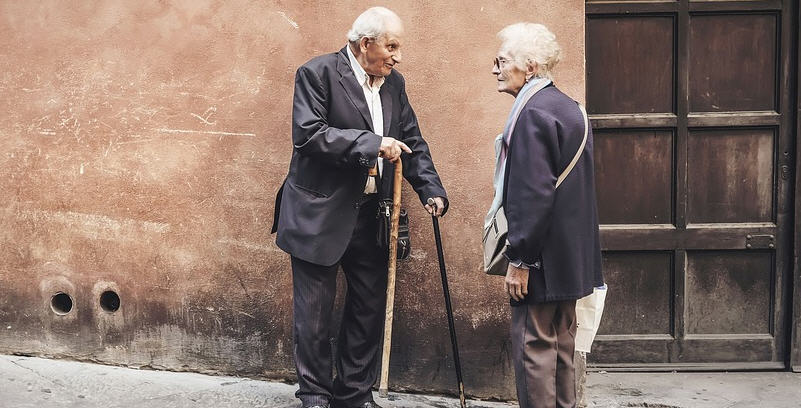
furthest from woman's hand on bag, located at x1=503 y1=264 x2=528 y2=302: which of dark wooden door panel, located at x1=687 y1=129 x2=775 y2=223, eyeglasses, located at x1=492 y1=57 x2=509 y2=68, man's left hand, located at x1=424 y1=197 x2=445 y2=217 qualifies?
dark wooden door panel, located at x1=687 y1=129 x2=775 y2=223

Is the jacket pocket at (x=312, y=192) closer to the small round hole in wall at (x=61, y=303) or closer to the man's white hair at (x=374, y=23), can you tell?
the man's white hair at (x=374, y=23)

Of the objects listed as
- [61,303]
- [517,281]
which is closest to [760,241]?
[517,281]

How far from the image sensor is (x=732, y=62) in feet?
16.2

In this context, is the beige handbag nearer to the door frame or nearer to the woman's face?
the woman's face

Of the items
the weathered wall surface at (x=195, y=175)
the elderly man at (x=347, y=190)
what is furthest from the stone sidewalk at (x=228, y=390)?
the elderly man at (x=347, y=190)

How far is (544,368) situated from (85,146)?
8.35 feet

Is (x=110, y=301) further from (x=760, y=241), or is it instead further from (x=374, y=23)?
(x=760, y=241)

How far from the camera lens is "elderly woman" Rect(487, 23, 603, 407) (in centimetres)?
352

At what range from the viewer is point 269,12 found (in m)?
4.62

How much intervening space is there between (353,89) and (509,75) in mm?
774

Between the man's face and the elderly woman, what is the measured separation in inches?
21.3

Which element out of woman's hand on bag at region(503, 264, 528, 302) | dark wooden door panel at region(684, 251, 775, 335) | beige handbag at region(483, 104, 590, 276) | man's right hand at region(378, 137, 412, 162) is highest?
man's right hand at region(378, 137, 412, 162)

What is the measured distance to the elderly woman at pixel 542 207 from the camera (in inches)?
138

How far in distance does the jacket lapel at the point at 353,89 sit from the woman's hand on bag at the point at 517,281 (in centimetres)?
95
